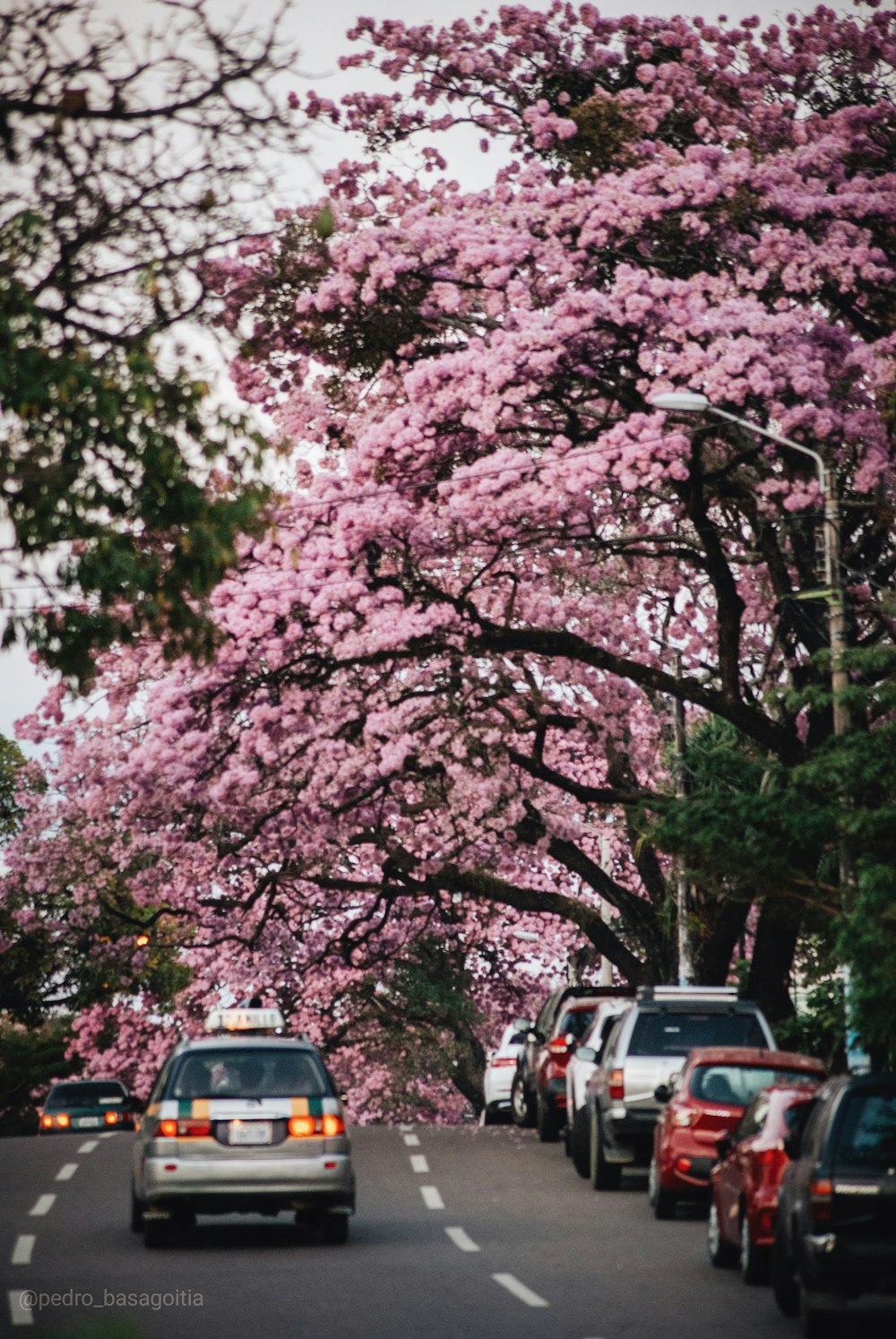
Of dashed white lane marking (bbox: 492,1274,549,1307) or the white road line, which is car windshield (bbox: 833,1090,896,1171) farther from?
the white road line

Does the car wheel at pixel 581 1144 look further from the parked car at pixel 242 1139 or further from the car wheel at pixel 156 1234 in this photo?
the car wheel at pixel 156 1234

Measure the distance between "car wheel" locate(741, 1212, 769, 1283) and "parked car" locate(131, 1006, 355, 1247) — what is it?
131 inches

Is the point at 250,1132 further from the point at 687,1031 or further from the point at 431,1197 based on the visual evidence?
the point at 687,1031

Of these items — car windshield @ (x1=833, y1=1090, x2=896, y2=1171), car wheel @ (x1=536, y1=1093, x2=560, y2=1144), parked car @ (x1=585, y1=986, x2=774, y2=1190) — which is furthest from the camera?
car wheel @ (x1=536, y1=1093, x2=560, y2=1144)

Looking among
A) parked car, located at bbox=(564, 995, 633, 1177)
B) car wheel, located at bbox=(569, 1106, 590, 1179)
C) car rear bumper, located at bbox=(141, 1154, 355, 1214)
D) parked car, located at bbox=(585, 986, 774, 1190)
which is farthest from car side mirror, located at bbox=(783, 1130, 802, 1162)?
car wheel, located at bbox=(569, 1106, 590, 1179)

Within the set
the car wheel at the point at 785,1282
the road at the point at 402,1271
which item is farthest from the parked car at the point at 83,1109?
the car wheel at the point at 785,1282

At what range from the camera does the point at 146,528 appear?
1160 cm

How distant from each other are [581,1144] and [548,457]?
791 cm

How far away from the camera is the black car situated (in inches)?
461

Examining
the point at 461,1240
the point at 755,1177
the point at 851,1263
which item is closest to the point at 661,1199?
the point at 461,1240

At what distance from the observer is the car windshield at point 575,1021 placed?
27.0 meters

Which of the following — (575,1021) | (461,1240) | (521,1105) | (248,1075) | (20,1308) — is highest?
(575,1021)

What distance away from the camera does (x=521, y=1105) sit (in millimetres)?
→ 31359

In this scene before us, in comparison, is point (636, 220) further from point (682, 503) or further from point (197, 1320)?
point (197, 1320)
